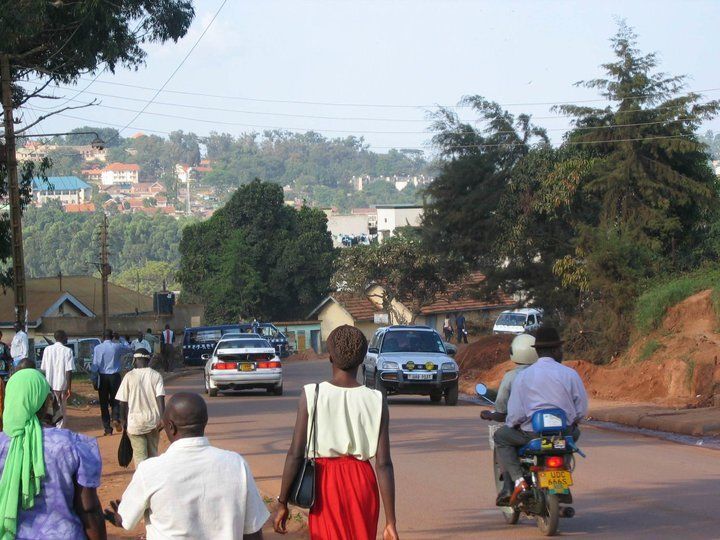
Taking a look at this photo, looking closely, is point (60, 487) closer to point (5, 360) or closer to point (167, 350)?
point (5, 360)

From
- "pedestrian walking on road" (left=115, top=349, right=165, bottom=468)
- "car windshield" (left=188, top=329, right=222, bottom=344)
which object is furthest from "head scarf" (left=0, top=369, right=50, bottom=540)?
"car windshield" (left=188, top=329, right=222, bottom=344)

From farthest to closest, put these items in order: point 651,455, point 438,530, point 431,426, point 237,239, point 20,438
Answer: point 237,239 < point 431,426 < point 651,455 < point 438,530 < point 20,438

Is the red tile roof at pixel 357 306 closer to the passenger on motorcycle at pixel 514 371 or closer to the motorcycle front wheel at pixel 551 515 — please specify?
the passenger on motorcycle at pixel 514 371

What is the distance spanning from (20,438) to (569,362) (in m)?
25.1

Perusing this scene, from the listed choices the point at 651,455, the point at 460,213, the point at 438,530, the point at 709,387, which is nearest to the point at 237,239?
the point at 460,213

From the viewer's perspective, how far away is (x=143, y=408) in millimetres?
11984

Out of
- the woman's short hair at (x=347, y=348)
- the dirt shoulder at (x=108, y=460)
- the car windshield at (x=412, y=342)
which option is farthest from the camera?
the car windshield at (x=412, y=342)

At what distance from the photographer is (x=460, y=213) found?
41.5 meters

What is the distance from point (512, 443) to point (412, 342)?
15.4 m

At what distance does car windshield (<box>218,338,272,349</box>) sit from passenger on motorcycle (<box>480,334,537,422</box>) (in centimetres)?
1819

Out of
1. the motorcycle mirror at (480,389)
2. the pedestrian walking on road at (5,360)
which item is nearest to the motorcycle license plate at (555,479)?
the motorcycle mirror at (480,389)

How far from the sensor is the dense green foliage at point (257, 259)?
238 feet

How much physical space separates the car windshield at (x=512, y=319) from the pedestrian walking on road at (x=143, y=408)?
40961mm

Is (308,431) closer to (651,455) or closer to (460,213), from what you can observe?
(651,455)
